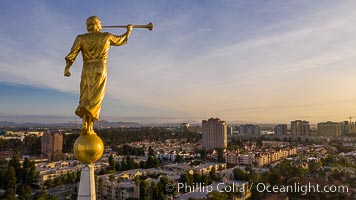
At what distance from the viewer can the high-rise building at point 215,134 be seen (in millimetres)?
40688

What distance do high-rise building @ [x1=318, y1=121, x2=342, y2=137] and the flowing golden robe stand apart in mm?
68279

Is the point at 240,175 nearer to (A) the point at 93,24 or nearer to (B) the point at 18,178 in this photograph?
(B) the point at 18,178

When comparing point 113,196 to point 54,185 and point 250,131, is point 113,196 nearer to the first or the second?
point 54,185

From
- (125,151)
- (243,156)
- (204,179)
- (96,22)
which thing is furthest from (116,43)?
(125,151)

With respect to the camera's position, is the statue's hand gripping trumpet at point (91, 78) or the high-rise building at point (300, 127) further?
the high-rise building at point (300, 127)

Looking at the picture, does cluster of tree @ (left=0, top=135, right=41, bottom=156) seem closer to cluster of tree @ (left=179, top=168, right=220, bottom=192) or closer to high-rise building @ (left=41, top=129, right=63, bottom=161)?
high-rise building @ (left=41, top=129, right=63, bottom=161)

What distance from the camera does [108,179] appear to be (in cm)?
1750

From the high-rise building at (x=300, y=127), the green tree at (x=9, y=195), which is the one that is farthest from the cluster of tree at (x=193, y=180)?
the high-rise building at (x=300, y=127)

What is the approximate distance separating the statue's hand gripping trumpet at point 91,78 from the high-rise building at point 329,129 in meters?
68.3

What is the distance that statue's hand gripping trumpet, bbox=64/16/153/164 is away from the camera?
107 inches

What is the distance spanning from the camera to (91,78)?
9.14 ft

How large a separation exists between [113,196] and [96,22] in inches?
562

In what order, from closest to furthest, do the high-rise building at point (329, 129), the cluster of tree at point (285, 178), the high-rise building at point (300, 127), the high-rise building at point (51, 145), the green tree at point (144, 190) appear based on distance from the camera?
the cluster of tree at point (285, 178) → the green tree at point (144, 190) → the high-rise building at point (51, 145) → the high-rise building at point (329, 129) → the high-rise building at point (300, 127)

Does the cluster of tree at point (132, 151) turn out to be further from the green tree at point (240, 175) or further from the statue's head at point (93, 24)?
the statue's head at point (93, 24)
